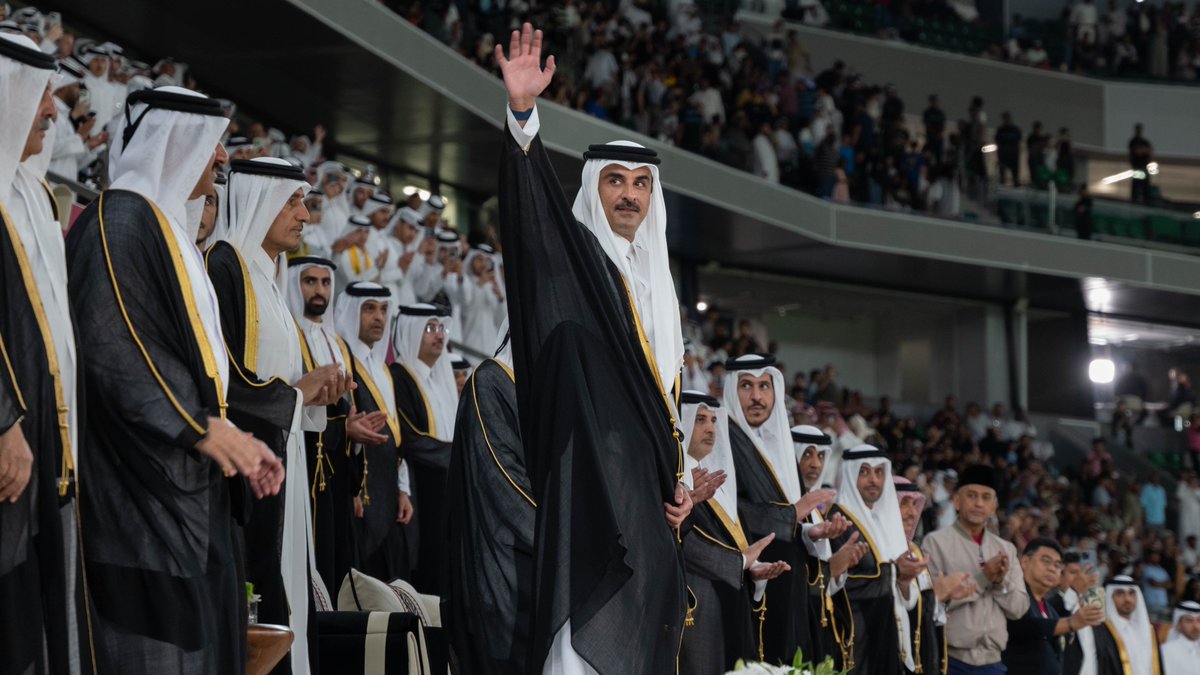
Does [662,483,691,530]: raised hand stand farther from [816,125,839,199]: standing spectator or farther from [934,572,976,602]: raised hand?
[816,125,839,199]: standing spectator

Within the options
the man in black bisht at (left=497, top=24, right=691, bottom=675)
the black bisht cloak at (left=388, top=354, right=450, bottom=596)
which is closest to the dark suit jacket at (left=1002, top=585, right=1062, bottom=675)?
the black bisht cloak at (left=388, top=354, right=450, bottom=596)

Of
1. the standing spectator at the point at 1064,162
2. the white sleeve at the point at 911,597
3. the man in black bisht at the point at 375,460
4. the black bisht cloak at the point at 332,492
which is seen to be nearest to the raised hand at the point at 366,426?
the black bisht cloak at the point at 332,492

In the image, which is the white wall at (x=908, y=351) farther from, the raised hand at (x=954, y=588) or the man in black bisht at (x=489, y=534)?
the man in black bisht at (x=489, y=534)

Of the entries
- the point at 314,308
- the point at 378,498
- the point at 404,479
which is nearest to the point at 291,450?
the point at 314,308

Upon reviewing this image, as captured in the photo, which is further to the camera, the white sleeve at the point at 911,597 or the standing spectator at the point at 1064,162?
the standing spectator at the point at 1064,162

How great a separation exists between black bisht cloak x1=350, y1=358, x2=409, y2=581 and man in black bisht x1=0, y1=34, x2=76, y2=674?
3575 millimetres

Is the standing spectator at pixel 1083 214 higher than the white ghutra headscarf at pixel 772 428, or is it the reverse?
the standing spectator at pixel 1083 214

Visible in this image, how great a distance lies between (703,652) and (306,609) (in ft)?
6.73

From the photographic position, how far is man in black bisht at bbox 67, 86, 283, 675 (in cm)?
390

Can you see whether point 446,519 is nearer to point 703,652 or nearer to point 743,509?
point 703,652

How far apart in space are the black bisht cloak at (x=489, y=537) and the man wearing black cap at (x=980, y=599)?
4905 millimetres

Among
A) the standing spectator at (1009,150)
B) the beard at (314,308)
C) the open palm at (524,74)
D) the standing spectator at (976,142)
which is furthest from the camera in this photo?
the standing spectator at (1009,150)

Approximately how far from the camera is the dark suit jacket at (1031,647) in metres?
9.92

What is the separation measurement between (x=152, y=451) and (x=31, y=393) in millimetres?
404
